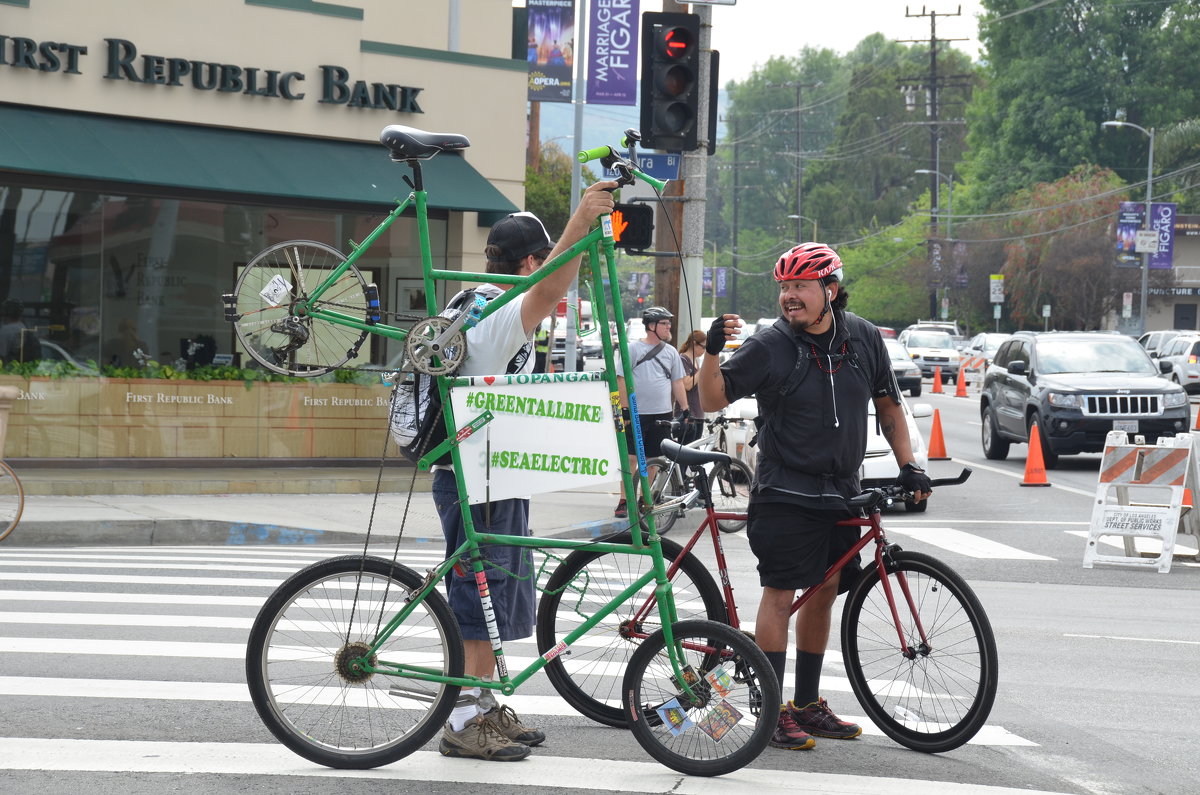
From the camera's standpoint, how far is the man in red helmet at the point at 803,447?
5.84 m

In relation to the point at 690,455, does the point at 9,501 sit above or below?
below

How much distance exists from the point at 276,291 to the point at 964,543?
1012 centimetres

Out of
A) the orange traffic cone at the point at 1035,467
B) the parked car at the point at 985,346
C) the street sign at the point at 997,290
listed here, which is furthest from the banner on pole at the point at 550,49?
the street sign at the point at 997,290

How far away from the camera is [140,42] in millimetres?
16984

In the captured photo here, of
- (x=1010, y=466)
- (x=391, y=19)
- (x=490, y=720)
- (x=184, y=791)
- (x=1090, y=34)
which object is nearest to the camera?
(x=184, y=791)

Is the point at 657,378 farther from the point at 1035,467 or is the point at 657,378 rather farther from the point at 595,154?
the point at 595,154

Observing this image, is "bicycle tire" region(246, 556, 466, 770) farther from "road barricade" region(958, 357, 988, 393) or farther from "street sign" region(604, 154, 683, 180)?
"road barricade" region(958, 357, 988, 393)

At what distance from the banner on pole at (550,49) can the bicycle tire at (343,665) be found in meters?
27.2

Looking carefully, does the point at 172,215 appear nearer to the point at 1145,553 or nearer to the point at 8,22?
the point at 8,22

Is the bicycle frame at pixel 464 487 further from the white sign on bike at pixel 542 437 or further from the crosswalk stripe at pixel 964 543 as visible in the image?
the crosswalk stripe at pixel 964 543

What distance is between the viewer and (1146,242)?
55.1m

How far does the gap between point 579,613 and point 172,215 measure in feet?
42.8

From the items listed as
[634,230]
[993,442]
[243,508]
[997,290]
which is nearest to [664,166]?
[634,230]

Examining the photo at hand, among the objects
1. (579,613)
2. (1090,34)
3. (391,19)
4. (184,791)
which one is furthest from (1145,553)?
(1090,34)
